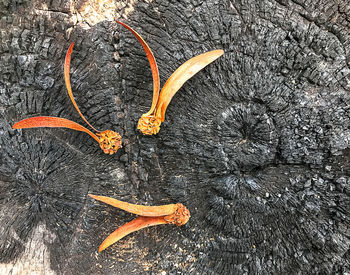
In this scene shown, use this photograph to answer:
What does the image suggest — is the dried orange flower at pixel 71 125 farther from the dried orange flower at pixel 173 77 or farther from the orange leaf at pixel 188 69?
the orange leaf at pixel 188 69

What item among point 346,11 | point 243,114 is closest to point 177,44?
point 243,114

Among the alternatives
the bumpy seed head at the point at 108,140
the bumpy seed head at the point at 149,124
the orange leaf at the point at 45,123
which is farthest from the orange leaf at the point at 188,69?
the orange leaf at the point at 45,123

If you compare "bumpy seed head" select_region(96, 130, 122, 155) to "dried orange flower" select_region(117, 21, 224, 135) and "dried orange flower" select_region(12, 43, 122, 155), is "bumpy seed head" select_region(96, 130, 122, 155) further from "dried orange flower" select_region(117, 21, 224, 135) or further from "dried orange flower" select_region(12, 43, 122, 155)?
"dried orange flower" select_region(117, 21, 224, 135)

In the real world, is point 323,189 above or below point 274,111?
below

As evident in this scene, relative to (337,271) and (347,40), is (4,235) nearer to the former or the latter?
(337,271)

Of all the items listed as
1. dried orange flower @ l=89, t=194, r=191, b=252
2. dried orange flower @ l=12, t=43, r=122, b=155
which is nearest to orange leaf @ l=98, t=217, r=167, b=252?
dried orange flower @ l=89, t=194, r=191, b=252

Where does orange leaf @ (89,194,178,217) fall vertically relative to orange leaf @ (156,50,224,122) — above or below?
below

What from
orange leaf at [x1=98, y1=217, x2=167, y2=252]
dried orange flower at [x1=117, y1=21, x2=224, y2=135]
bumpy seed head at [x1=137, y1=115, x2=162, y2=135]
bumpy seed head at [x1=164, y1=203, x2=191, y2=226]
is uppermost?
dried orange flower at [x1=117, y1=21, x2=224, y2=135]
